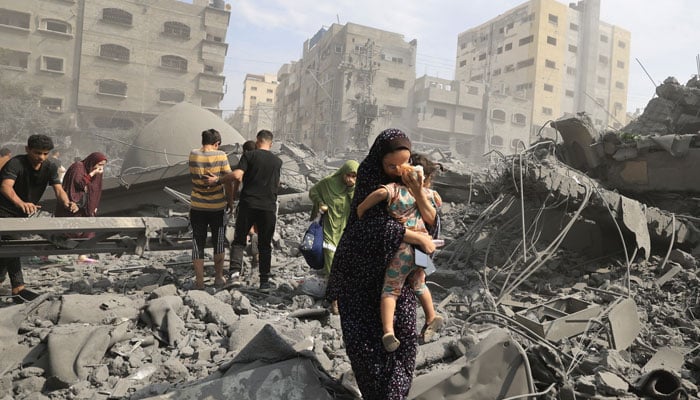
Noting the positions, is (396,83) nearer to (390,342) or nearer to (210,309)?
(210,309)

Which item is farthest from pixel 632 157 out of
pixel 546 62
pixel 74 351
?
pixel 546 62

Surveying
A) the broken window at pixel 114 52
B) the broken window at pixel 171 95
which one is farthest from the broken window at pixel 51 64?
the broken window at pixel 171 95

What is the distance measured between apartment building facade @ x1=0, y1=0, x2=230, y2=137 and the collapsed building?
29491mm

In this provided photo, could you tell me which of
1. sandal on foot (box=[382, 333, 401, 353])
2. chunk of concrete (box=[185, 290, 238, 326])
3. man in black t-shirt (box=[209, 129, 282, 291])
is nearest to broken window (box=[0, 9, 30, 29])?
man in black t-shirt (box=[209, 129, 282, 291])

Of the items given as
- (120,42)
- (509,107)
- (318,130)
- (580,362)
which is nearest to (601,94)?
(509,107)

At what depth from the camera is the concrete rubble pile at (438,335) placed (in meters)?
2.63

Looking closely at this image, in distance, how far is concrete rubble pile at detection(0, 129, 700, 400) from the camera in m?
2.63

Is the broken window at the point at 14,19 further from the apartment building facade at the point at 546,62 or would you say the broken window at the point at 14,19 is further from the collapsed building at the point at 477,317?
the apartment building facade at the point at 546,62

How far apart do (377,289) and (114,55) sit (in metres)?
37.1

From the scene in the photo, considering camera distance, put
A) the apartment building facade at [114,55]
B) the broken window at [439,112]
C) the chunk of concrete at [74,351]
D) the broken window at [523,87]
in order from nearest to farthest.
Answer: the chunk of concrete at [74,351]
the apartment building facade at [114,55]
the broken window at [439,112]
the broken window at [523,87]

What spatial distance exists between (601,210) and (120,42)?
3540 cm

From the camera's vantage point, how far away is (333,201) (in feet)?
15.1

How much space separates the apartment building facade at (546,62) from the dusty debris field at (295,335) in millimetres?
42514

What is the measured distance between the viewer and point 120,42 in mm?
32875
